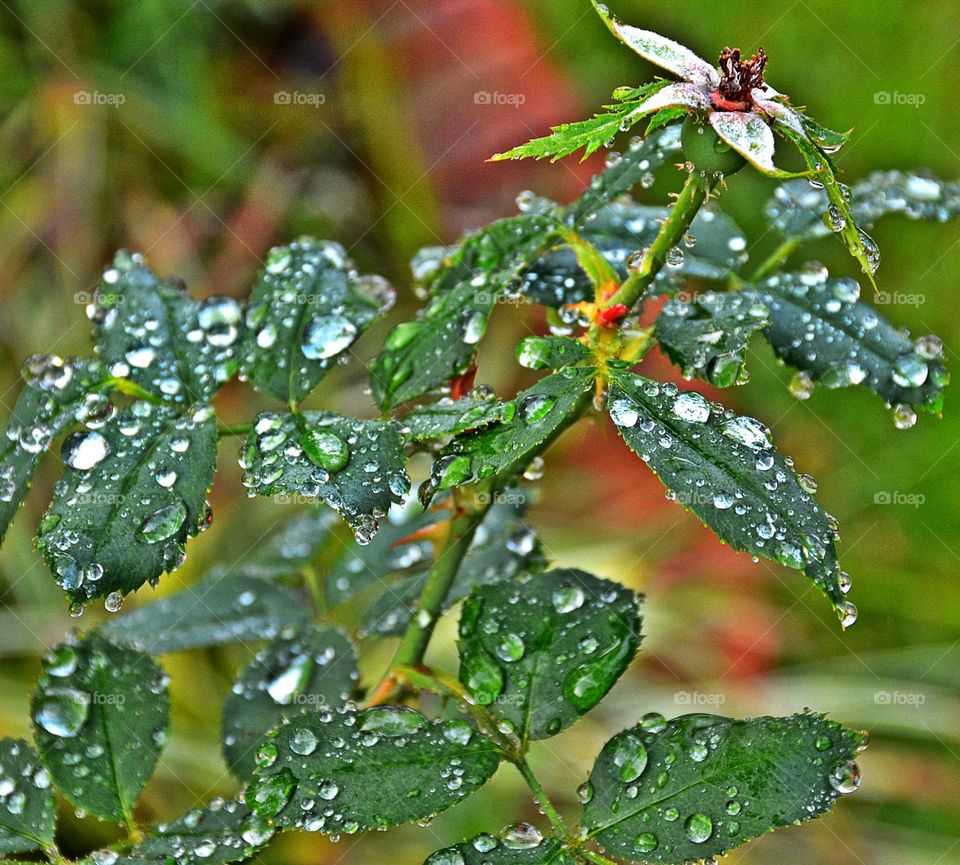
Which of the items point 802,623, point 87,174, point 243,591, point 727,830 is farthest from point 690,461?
point 87,174

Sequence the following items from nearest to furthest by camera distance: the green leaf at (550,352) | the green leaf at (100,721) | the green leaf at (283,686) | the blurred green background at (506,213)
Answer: the green leaf at (550,352) → the green leaf at (100,721) → the green leaf at (283,686) → the blurred green background at (506,213)

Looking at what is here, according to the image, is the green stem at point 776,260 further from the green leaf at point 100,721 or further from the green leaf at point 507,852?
the green leaf at point 100,721

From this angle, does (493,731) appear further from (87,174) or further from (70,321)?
(87,174)

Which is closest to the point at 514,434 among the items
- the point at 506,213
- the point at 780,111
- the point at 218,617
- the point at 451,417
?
the point at 451,417

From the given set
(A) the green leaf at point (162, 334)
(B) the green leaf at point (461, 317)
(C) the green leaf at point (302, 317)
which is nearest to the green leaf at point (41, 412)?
(A) the green leaf at point (162, 334)

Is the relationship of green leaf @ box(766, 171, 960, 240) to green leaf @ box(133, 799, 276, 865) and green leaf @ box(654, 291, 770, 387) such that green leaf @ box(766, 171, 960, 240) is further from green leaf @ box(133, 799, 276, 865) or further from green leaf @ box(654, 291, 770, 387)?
green leaf @ box(133, 799, 276, 865)

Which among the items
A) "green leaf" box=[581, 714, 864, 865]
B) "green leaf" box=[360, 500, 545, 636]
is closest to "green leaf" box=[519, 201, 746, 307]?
"green leaf" box=[360, 500, 545, 636]

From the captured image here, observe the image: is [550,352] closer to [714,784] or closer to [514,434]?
[514,434]

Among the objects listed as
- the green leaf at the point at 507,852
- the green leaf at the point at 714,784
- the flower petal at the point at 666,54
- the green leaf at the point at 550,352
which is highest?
the flower petal at the point at 666,54
